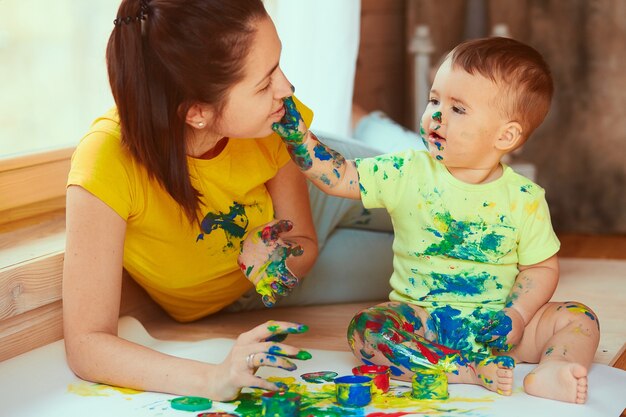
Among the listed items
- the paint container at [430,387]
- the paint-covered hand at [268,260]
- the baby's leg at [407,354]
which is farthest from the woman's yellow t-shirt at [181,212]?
the paint container at [430,387]

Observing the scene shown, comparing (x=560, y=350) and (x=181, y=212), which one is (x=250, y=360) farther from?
(x=560, y=350)

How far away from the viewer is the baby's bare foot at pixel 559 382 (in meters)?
1.49

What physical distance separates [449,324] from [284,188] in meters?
0.43

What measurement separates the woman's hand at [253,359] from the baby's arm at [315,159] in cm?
30

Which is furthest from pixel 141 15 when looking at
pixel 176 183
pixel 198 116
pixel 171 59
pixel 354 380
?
pixel 354 380

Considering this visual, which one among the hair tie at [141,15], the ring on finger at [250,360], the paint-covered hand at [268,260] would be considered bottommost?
the ring on finger at [250,360]

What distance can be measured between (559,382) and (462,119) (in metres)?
0.48

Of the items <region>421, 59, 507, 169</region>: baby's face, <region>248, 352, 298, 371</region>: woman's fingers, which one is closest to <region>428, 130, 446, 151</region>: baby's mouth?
<region>421, 59, 507, 169</region>: baby's face

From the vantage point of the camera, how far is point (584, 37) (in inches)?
115

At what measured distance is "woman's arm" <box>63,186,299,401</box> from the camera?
1543 mm

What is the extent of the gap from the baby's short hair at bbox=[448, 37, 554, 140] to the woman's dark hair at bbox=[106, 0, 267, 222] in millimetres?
378

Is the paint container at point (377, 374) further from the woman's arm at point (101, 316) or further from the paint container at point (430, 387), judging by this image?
the woman's arm at point (101, 316)

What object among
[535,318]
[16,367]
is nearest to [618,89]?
[535,318]

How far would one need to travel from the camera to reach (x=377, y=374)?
1564 millimetres
